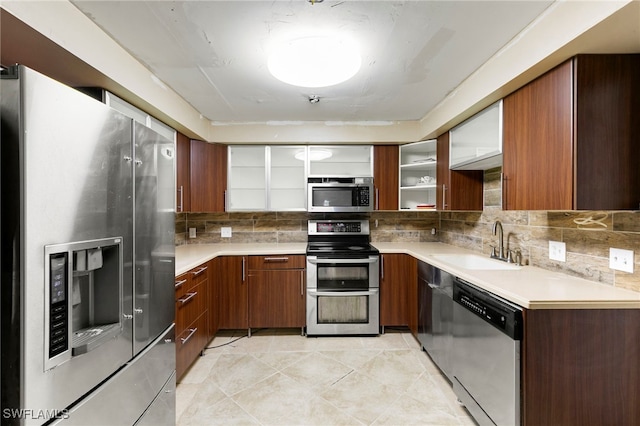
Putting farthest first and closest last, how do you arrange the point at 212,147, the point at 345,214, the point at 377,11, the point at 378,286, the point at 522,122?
the point at 345,214, the point at 212,147, the point at 378,286, the point at 522,122, the point at 377,11

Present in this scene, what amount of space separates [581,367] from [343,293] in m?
1.85

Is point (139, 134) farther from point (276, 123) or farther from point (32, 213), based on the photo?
point (276, 123)

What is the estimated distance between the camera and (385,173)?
3.18m

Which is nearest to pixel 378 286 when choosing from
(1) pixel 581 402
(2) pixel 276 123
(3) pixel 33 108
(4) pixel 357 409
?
(4) pixel 357 409

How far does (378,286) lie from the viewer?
287cm

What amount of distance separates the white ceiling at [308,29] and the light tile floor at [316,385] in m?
2.26

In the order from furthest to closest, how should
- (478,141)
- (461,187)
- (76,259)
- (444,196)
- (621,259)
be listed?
(444,196), (461,187), (478,141), (621,259), (76,259)

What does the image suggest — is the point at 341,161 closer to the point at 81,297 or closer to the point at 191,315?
the point at 191,315

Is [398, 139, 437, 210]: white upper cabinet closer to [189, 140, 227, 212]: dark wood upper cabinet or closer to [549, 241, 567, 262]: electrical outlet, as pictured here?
[549, 241, 567, 262]: electrical outlet

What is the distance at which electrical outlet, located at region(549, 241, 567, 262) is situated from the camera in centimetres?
175

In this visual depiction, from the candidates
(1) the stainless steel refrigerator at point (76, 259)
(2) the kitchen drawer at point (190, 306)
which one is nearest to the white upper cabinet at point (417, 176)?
(2) the kitchen drawer at point (190, 306)

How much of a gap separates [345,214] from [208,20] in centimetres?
242

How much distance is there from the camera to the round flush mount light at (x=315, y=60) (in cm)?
156

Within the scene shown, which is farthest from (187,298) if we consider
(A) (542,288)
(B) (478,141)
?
(B) (478,141)
